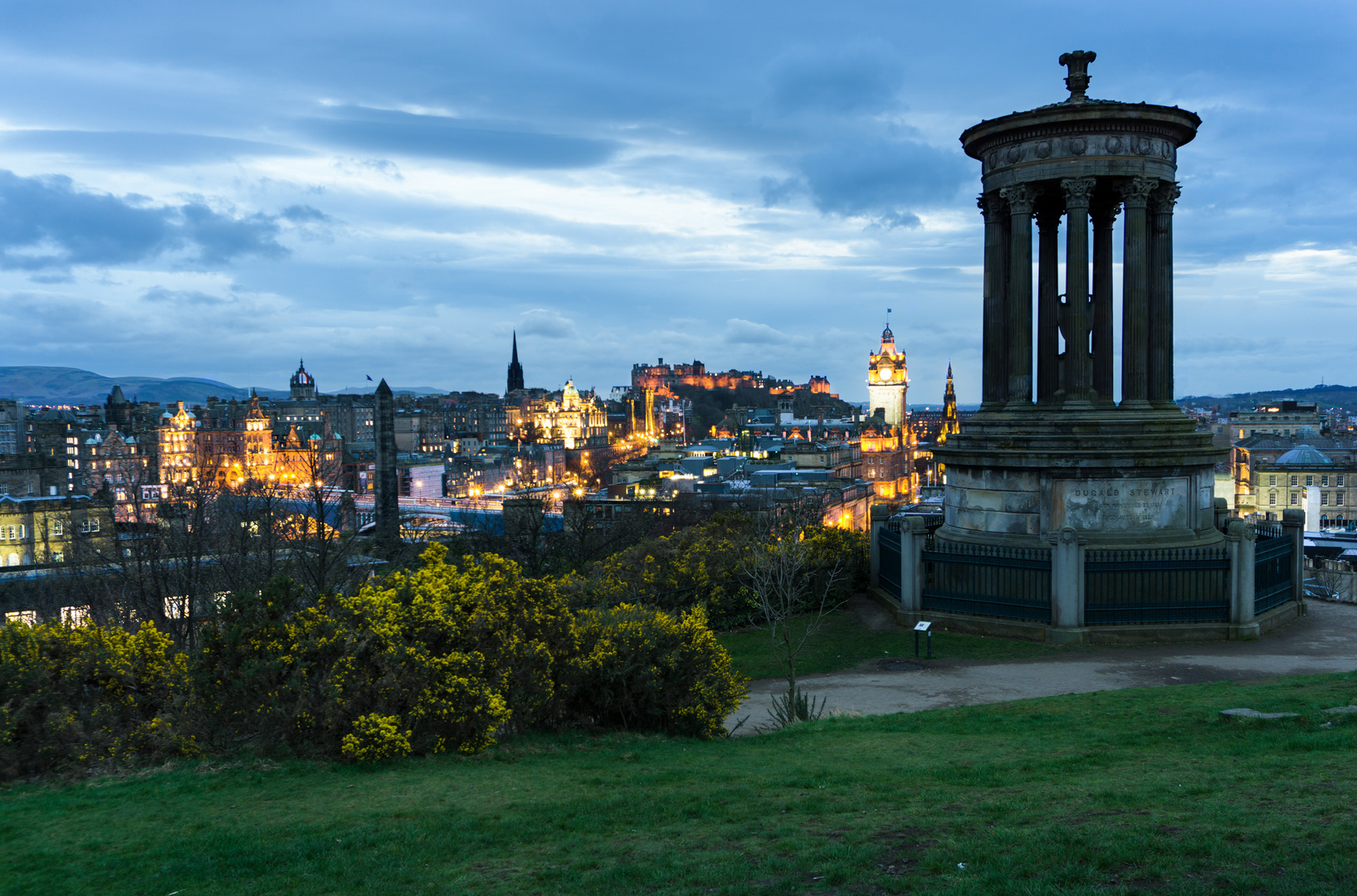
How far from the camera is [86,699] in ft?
43.8

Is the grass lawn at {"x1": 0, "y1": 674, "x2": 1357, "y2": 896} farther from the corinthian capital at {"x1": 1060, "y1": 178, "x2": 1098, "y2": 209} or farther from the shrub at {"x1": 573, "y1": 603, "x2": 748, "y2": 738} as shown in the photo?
the corinthian capital at {"x1": 1060, "y1": 178, "x2": 1098, "y2": 209}

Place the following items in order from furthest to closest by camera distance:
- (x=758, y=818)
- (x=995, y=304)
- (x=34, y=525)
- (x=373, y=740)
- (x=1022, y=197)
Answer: (x=34, y=525) < (x=995, y=304) < (x=1022, y=197) < (x=373, y=740) < (x=758, y=818)

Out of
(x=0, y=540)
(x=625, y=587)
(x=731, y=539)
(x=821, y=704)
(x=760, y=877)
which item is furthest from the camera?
(x=0, y=540)

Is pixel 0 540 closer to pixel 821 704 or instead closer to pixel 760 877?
pixel 821 704

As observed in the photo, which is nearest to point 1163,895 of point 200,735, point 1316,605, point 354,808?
point 354,808

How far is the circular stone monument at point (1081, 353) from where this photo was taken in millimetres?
22750

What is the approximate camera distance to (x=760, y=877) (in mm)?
8125

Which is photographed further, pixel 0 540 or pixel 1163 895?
pixel 0 540

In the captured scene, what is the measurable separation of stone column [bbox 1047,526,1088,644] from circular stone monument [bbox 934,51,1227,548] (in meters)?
1.01

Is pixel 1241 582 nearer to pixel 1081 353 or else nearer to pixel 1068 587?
pixel 1068 587

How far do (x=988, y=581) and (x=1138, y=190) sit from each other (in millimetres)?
10371

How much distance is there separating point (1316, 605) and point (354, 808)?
25.7 metres

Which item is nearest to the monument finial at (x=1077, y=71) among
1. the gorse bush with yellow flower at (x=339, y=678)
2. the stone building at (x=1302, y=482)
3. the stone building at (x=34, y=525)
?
the gorse bush with yellow flower at (x=339, y=678)

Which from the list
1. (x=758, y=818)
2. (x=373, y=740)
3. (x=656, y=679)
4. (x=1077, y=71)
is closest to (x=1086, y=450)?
(x=1077, y=71)
